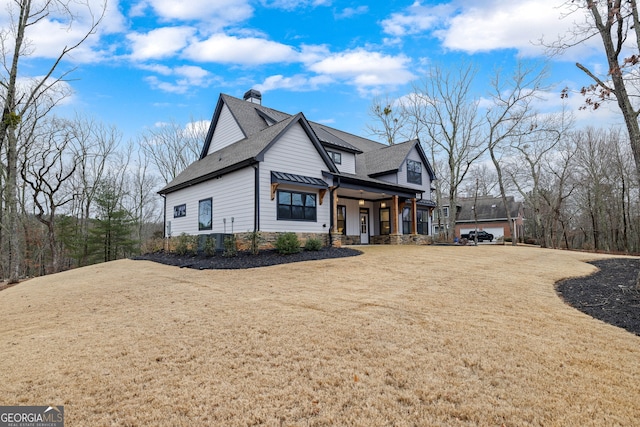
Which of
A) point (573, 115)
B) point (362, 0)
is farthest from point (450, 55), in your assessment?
point (362, 0)

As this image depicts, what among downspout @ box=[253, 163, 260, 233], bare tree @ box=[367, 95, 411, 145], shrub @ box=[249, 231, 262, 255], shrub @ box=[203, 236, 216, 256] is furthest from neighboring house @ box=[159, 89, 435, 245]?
bare tree @ box=[367, 95, 411, 145]

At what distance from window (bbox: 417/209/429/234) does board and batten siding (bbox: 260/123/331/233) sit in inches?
366

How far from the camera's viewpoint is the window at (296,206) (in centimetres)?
1346

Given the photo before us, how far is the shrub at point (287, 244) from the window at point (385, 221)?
8.80 m

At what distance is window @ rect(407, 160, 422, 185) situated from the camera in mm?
21141

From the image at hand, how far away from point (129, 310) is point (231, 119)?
13.7 m

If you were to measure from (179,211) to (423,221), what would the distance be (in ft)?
50.7

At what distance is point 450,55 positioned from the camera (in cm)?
2272

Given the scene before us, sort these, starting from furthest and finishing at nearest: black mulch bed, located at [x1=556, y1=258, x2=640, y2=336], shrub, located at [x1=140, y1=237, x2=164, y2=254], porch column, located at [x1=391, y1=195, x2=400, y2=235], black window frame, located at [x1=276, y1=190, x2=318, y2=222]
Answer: porch column, located at [x1=391, y1=195, x2=400, y2=235] → shrub, located at [x1=140, y1=237, x2=164, y2=254] → black window frame, located at [x1=276, y1=190, x2=318, y2=222] → black mulch bed, located at [x1=556, y1=258, x2=640, y2=336]

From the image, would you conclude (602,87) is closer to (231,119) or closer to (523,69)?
(231,119)

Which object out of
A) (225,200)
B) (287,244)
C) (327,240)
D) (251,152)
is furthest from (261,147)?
(327,240)

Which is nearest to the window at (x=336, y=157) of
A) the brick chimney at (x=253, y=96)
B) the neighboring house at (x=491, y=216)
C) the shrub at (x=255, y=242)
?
the brick chimney at (x=253, y=96)

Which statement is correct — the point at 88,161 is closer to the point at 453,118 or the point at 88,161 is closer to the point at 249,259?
the point at 249,259

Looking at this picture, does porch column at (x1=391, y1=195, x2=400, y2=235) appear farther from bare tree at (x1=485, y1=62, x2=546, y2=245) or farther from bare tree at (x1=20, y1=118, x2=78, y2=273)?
bare tree at (x1=20, y1=118, x2=78, y2=273)
